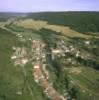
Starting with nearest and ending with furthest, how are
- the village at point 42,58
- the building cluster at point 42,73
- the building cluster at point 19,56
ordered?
1. the building cluster at point 42,73
2. the village at point 42,58
3. the building cluster at point 19,56

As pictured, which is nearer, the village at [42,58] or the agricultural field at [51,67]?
the agricultural field at [51,67]

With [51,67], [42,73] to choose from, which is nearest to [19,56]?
[51,67]

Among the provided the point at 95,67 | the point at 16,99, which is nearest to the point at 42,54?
the point at 95,67

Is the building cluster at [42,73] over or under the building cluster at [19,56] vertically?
under

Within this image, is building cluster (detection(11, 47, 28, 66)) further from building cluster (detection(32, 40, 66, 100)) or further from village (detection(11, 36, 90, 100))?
building cluster (detection(32, 40, 66, 100))

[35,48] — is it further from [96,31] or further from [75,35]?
[96,31]

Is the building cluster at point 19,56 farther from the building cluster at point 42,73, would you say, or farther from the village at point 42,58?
the building cluster at point 42,73

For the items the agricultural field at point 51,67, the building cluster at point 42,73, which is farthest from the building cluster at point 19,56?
the building cluster at point 42,73

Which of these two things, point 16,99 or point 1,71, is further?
point 1,71

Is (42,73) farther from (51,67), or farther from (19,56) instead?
(19,56)

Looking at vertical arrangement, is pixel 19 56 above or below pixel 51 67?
above

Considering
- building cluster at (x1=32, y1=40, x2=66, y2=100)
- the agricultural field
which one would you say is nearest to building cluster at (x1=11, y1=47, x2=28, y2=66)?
the agricultural field
